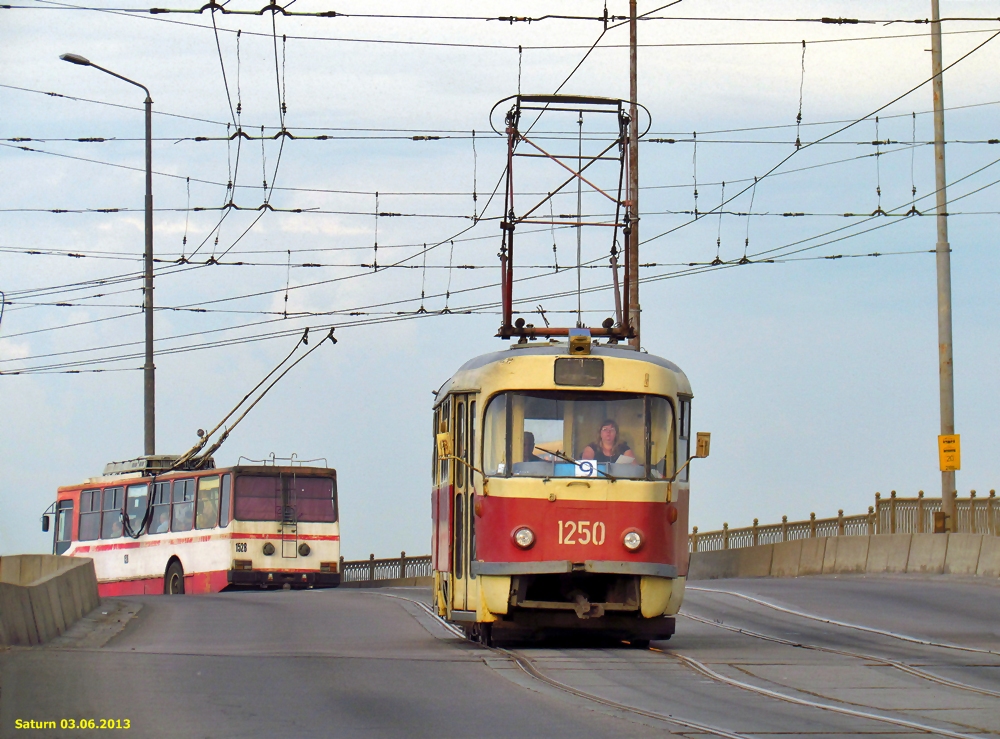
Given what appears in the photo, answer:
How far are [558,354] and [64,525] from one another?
1046 inches

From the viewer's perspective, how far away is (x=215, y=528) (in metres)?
33.0

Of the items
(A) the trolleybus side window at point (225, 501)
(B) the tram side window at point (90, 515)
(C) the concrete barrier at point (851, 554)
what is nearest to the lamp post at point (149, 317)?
(B) the tram side window at point (90, 515)

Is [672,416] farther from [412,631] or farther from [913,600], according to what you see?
[913,600]

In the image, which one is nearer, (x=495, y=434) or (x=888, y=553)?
(x=495, y=434)

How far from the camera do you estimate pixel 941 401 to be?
32312mm

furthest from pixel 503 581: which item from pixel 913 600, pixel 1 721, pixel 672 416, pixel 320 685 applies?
pixel 913 600

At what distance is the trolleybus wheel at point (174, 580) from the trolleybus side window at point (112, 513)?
2192 millimetres

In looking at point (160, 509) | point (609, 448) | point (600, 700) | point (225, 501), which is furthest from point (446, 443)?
point (160, 509)

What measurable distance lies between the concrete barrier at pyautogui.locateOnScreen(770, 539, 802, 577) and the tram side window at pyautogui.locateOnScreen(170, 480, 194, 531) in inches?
557

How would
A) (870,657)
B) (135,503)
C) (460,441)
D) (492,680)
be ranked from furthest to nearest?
1. (135,503)
2. (460,441)
3. (870,657)
4. (492,680)

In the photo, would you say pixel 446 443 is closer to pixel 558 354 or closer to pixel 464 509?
pixel 464 509

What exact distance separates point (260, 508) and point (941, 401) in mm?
14753

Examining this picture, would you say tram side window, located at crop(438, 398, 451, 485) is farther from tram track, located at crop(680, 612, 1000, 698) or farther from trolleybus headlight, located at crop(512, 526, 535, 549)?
tram track, located at crop(680, 612, 1000, 698)

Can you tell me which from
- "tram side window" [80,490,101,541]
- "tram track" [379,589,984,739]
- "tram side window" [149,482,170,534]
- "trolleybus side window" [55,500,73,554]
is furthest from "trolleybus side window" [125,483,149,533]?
"tram track" [379,589,984,739]
